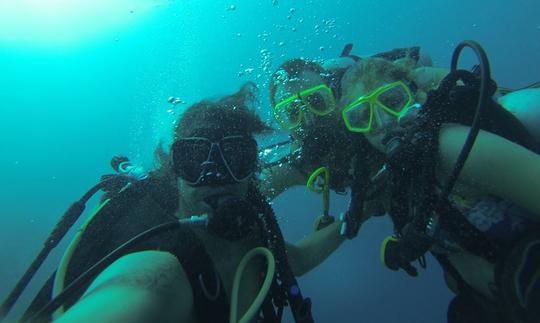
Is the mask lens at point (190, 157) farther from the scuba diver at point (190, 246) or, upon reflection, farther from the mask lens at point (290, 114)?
the mask lens at point (290, 114)

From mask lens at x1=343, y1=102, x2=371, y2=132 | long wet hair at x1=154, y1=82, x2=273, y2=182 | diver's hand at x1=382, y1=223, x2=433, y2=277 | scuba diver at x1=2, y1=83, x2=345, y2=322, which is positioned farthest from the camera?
mask lens at x1=343, y1=102, x2=371, y2=132

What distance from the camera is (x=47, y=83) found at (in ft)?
169

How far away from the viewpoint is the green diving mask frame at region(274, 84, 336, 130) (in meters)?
4.21

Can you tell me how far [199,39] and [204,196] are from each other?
155 ft

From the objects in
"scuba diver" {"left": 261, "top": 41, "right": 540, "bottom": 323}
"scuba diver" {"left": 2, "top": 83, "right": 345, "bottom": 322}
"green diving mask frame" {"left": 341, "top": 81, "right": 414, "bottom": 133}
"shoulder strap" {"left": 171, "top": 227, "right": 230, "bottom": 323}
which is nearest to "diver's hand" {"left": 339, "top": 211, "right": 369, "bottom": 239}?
"scuba diver" {"left": 261, "top": 41, "right": 540, "bottom": 323}

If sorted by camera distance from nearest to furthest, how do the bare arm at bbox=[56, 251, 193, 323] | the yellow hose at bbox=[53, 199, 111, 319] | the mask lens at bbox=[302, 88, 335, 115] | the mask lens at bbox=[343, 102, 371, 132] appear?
1. the bare arm at bbox=[56, 251, 193, 323]
2. the yellow hose at bbox=[53, 199, 111, 319]
3. the mask lens at bbox=[343, 102, 371, 132]
4. the mask lens at bbox=[302, 88, 335, 115]

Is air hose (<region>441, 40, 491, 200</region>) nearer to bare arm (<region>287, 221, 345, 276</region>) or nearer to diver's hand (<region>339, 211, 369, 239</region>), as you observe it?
diver's hand (<region>339, 211, 369, 239</region>)

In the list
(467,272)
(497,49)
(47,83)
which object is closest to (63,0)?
(47,83)

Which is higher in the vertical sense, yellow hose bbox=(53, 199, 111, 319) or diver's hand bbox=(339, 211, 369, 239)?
yellow hose bbox=(53, 199, 111, 319)

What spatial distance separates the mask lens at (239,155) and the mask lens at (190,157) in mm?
158

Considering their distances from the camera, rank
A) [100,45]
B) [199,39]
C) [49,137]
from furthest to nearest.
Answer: [49,137] → [199,39] → [100,45]

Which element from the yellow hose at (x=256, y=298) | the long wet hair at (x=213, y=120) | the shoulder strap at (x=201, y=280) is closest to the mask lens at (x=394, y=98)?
the long wet hair at (x=213, y=120)

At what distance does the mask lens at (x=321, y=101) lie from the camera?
420 centimetres

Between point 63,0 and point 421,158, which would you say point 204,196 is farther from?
point 63,0
